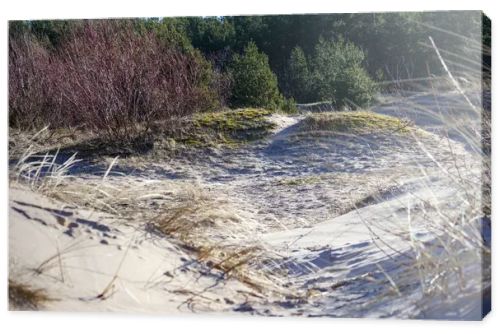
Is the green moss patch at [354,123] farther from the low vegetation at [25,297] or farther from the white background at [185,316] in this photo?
the low vegetation at [25,297]

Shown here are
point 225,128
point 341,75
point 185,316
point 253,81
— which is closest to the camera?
point 185,316

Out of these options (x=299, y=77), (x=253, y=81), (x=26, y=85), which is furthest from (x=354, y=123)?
(x=26, y=85)

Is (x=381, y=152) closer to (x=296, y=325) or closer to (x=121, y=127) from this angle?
(x=296, y=325)

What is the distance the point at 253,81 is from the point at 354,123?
68 cm

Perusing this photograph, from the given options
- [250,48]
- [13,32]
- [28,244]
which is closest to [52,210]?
[28,244]

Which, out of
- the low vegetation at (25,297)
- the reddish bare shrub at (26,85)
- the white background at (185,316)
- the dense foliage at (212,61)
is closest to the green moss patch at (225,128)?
the dense foliage at (212,61)

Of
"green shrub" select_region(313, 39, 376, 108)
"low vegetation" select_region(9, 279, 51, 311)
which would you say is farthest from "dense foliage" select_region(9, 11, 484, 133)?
"low vegetation" select_region(9, 279, 51, 311)

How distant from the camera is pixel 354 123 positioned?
4789mm

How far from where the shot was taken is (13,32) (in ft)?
16.6

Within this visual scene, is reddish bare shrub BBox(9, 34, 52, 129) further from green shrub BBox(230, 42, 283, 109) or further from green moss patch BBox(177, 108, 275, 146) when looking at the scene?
green shrub BBox(230, 42, 283, 109)

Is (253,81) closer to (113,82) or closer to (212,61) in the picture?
(212,61)

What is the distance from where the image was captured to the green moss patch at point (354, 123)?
470 cm

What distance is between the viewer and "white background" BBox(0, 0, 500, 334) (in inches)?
171

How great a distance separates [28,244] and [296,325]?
5.46 ft
